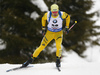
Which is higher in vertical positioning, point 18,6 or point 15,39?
point 18,6

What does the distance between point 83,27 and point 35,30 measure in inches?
248

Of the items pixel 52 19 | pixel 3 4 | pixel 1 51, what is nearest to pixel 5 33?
pixel 1 51

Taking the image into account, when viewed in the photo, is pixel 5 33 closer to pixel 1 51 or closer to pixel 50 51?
pixel 1 51

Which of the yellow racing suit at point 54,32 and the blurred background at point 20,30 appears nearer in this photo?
the yellow racing suit at point 54,32

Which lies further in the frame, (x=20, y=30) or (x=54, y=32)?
(x=20, y=30)

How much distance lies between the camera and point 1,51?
773cm

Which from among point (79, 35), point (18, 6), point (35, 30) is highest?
point (18, 6)

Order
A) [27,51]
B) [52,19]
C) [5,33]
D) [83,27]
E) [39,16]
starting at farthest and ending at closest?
[83,27]
[27,51]
[39,16]
[5,33]
[52,19]

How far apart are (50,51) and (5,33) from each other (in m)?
3.24

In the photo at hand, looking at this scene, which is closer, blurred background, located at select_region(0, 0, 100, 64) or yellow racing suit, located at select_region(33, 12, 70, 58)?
yellow racing suit, located at select_region(33, 12, 70, 58)

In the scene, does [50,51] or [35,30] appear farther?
[50,51]

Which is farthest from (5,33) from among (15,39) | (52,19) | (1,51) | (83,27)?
(83,27)

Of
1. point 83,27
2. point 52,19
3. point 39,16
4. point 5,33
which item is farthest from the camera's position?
point 83,27

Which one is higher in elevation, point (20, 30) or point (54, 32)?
point (54, 32)
